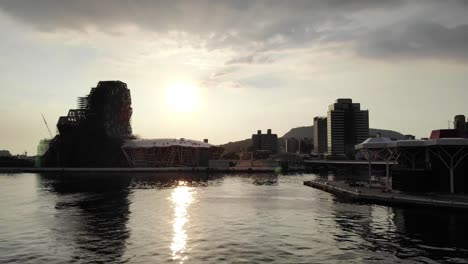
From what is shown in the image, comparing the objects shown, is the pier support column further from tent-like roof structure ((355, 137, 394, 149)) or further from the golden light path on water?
the golden light path on water

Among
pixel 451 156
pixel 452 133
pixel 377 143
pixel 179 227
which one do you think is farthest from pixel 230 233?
pixel 452 133

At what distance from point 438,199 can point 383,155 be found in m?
35.1

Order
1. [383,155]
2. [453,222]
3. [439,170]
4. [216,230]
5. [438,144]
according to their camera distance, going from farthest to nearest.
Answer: [383,155] → [439,170] → [438,144] → [453,222] → [216,230]

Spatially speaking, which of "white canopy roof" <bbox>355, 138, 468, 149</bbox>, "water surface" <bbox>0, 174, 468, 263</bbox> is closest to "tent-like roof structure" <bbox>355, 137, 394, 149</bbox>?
"white canopy roof" <bbox>355, 138, 468, 149</bbox>

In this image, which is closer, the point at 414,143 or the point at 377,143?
the point at 414,143

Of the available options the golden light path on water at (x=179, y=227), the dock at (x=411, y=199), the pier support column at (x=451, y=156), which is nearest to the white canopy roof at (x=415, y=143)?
the pier support column at (x=451, y=156)

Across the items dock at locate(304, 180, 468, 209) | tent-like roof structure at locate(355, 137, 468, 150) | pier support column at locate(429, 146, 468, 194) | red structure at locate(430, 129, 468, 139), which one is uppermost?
red structure at locate(430, 129, 468, 139)

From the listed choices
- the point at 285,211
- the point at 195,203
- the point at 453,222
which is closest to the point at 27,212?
the point at 195,203

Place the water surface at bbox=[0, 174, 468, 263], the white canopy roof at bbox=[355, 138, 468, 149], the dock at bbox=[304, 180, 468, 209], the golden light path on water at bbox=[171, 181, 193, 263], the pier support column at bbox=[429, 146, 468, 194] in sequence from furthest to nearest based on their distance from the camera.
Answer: the pier support column at bbox=[429, 146, 468, 194], the white canopy roof at bbox=[355, 138, 468, 149], the dock at bbox=[304, 180, 468, 209], the golden light path on water at bbox=[171, 181, 193, 263], the water surface at bbox=[0, 174, 468, 263]

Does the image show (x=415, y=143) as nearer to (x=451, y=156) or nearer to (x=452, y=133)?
(x=451, y=156)

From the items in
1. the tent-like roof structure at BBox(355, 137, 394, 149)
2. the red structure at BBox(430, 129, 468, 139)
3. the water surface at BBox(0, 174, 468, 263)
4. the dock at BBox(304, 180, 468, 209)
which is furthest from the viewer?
the tent-like roof structure at BBox(355, 137, 394, 149)

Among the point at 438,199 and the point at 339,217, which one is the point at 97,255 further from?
the point at 438,199

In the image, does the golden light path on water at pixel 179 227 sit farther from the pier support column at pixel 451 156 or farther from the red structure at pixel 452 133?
the red structure at pixel 452 133

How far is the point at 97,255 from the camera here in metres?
47.9
